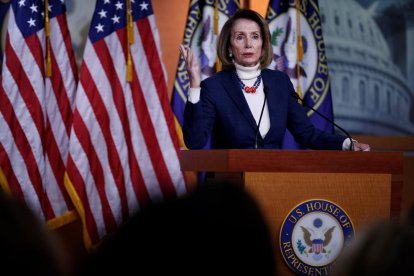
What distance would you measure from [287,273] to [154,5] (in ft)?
10.7

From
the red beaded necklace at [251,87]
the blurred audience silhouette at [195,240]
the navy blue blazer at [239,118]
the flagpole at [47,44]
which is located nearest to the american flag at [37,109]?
the flagpole at [47,44]

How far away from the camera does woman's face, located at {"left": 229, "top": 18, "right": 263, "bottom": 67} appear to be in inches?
137

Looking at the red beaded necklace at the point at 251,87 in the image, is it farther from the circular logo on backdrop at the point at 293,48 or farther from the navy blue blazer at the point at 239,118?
the circular logo on backdrop at the point at 293,48

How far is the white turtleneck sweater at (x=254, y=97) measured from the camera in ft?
10.8

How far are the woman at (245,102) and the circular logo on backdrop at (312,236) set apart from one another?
1.87ft

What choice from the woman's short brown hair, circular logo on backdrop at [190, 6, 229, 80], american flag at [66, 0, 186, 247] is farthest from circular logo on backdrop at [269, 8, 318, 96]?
the woman's short brown hair

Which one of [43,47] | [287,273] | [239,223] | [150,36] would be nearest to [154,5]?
[150,36]

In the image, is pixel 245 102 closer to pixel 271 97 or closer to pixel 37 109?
pixel 271 97

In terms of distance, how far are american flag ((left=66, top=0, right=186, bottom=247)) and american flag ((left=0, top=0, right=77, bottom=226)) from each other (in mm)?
153

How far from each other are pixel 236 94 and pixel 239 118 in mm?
130

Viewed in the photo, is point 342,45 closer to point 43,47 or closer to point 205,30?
point 205,30

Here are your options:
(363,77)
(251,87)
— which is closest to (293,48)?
(363,77)

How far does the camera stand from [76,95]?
4629mm

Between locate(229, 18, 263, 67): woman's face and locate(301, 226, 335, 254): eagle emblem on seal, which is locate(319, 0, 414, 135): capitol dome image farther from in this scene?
locate(301, 226, 335, 254): eagle emblem on seal
